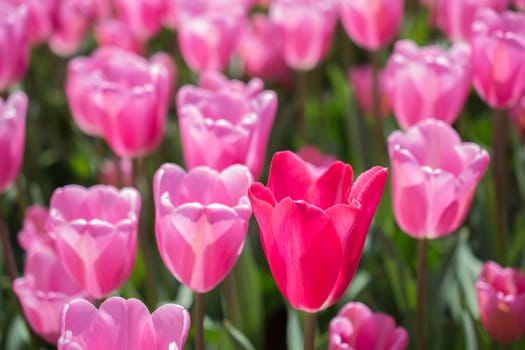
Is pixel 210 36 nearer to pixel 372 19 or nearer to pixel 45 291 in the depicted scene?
pixel 372 19

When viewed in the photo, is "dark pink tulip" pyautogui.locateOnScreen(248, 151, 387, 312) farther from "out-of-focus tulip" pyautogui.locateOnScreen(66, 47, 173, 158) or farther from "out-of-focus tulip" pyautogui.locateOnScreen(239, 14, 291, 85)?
"out-of-focus tulip" pyautogui.locateOnScreen(239, 14, 291, 85)

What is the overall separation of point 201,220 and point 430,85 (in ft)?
1.67

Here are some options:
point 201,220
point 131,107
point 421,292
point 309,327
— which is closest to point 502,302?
point 421,292

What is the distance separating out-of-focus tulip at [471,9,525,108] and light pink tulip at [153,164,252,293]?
458 mm

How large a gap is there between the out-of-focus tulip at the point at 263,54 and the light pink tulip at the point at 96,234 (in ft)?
3.29

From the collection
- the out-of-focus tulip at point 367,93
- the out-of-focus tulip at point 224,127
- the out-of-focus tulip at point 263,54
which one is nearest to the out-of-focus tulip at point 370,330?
the out-of-focus tulip at point 224,127

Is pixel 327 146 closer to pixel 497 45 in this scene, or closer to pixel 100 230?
pixel 497 45

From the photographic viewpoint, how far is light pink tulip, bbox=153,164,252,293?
33.4 inches

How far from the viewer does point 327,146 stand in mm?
1728

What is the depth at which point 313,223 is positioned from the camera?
75 cm

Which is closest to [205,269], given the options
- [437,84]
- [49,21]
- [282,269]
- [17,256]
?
[282,269]

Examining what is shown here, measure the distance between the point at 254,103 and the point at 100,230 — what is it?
0.93 feet

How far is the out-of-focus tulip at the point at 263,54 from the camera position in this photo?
6.45 ft

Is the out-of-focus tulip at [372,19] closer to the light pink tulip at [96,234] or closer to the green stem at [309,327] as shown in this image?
the light pink tulip at [96,234]
